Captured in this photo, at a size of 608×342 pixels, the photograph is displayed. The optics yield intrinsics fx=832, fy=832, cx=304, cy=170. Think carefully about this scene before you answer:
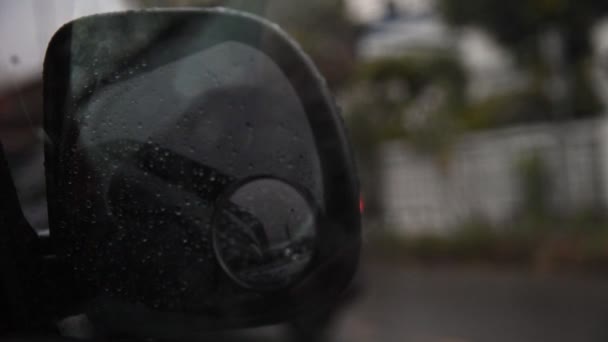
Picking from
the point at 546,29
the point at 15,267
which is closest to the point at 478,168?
the point at 546,29

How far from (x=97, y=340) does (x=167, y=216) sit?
295 millimetres

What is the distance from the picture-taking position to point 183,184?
5.59 ft

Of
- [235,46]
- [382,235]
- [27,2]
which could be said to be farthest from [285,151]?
[382,235]

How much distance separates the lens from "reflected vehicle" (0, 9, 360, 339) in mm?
1625

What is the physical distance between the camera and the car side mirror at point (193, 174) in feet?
5.34

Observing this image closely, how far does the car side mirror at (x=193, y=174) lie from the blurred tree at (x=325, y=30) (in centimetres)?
531

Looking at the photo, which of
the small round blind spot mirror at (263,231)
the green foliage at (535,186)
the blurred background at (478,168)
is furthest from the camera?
the green foliage at (535,186)

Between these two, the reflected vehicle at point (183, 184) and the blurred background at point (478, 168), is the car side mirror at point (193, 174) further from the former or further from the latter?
the blurred background at point (478, 168)

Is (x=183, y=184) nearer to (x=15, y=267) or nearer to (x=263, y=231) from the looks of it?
(x=263, y=231)

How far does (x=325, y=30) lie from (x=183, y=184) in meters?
9.71

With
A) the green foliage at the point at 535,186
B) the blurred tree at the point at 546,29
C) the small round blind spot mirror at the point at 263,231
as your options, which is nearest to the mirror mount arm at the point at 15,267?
the small round blind spot mirror at the point at 263,231

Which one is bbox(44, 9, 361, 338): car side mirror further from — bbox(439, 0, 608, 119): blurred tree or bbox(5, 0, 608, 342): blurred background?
bbox(439, 0, 608, 119): blurred tree

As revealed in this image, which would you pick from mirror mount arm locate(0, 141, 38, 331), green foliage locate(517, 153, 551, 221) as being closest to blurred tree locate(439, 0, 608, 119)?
green foliage locate(517, 153, 551, 221)

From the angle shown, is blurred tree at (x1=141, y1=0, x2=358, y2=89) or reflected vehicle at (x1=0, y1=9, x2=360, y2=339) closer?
reflected vehicle at (x1=0, y1=9, x2=360, y2=339)
